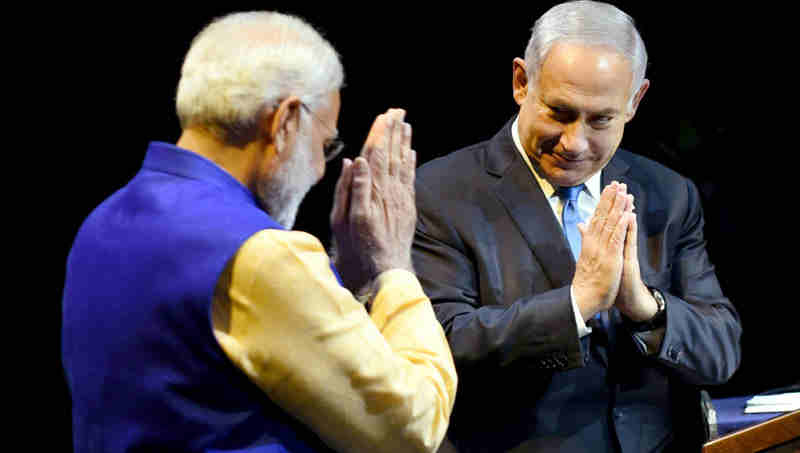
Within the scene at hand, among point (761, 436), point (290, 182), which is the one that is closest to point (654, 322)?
point (761, 436)

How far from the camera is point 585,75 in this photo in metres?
2.20

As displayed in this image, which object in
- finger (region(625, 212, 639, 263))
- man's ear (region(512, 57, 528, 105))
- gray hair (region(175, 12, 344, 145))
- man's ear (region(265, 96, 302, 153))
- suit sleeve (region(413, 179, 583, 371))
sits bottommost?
suit sleeve (region(413, 179, 583, 371))

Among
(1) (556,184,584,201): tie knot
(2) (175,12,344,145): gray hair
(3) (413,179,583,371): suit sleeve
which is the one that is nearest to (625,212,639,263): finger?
(3) (413,179,583,371): suit sleeve

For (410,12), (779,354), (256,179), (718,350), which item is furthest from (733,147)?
(256,179)

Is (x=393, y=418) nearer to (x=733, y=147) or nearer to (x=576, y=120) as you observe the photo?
(x=576, y=120)

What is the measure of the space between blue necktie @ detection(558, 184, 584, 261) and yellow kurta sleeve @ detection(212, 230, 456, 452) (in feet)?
2.69

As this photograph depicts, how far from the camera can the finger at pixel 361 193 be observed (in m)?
1.71

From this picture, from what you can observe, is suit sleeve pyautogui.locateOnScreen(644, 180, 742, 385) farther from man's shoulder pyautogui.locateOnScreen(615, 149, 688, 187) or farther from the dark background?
the dark background

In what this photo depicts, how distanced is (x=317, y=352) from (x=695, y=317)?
3.55 feet

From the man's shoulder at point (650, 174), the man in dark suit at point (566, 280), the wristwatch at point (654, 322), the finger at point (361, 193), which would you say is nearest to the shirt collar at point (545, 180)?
the man in dark suit at point (566, 280)

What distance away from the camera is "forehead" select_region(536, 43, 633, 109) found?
2.20 m

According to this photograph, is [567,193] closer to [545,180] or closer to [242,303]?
[545,180]

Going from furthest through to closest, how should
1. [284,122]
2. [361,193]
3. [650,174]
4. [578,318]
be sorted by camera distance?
[650,174], [578,318], [361,193], [284,122]

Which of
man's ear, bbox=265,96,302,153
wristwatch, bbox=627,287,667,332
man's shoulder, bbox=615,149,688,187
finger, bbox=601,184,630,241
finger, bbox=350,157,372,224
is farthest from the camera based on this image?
man's shoulder, bbox=615,149,688,187
